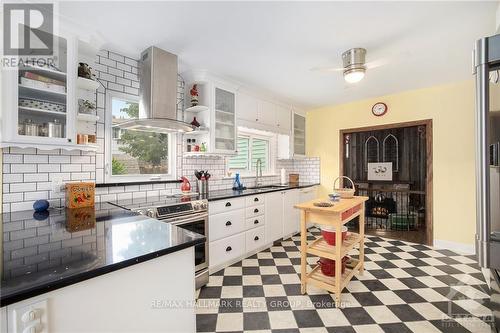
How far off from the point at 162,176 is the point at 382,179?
406 cm

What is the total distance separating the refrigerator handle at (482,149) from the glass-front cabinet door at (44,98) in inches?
96.1

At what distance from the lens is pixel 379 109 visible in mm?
4047

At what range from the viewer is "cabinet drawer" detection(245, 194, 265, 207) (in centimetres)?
310

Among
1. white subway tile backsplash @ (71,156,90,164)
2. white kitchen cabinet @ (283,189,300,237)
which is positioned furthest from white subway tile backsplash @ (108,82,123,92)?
white kitchen cabinet @ (283,189,300,237)

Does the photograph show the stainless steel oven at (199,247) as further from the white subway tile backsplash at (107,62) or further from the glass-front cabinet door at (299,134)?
the glass-front cabinet door at (299,134)

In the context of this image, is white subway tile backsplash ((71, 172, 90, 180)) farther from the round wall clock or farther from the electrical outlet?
the round wall clock

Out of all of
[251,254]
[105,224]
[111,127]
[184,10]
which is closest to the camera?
[105,224]

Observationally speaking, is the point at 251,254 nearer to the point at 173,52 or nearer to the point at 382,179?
the point at 173,52

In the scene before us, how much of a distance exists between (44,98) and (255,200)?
2423mm

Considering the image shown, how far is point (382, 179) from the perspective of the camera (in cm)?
453

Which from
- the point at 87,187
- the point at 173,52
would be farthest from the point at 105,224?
the point at 173,52

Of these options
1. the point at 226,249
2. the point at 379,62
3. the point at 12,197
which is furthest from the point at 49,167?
the point at 379,62

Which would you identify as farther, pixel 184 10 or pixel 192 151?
pixel 192 151

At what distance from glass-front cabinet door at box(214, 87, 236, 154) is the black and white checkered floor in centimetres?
158
